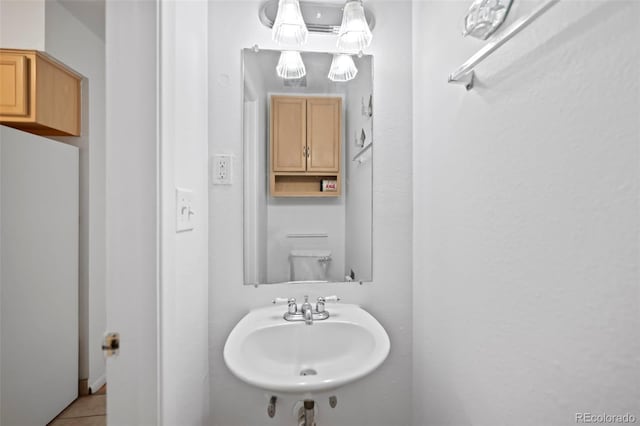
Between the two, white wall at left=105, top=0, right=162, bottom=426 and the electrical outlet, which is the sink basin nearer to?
white wall at left=105, top=0, right=162, bottom=426

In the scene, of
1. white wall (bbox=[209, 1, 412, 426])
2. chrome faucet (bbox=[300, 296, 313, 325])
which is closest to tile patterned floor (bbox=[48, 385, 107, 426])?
white wall (bbox=[209, 1, 412, 426])

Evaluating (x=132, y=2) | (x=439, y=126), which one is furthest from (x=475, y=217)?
(x=132, y=2)

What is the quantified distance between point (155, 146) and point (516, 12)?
0.92m

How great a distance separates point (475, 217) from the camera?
0.89 metres

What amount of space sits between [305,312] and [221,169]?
0.65 metres

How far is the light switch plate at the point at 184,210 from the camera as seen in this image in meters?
0.93

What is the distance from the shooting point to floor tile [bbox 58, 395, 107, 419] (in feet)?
2.39

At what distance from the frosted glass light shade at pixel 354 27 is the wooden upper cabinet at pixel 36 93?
95 cm

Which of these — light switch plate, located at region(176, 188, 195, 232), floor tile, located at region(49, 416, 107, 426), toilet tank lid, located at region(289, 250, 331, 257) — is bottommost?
floor tile, located at region(49, 416, 107, 426)

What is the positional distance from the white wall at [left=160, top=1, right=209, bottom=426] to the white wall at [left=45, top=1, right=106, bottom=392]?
0.44 feet

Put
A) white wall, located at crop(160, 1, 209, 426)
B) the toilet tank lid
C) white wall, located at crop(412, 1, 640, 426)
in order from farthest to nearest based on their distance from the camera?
the toilet tank lid < white wall, located at crop(160, 1, 209, 426) < white wall, located at crop(412, 1, 640, 426)

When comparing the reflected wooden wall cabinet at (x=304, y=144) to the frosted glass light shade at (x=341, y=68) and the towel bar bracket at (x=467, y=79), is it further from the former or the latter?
the towel bar bracket at (x=467, y=79)

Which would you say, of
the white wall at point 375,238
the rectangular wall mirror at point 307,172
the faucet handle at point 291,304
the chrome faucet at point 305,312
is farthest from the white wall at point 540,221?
the faucet handle at point 291,304

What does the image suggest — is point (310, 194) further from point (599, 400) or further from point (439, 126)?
point (599, 400)
